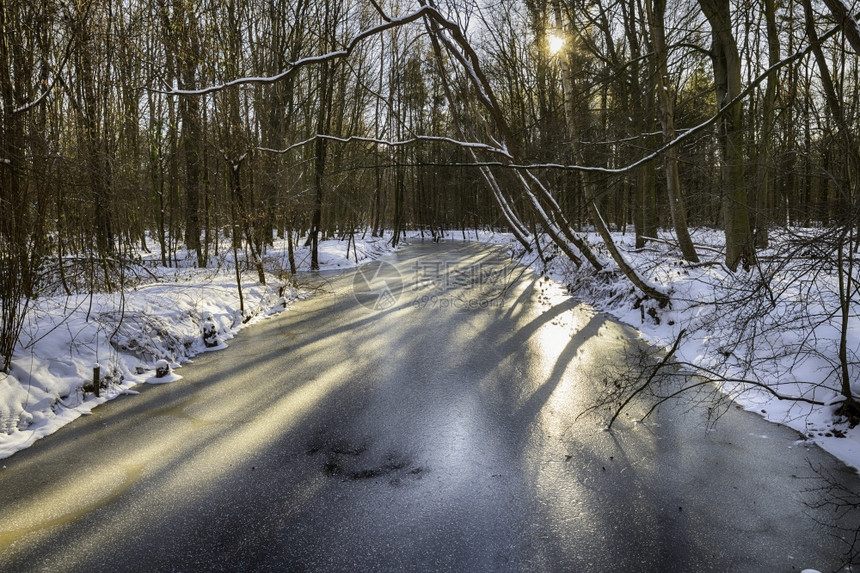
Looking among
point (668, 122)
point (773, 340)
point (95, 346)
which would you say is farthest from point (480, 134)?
point (95, 346)

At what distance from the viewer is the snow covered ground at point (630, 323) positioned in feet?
15.9

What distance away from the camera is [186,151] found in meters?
19.2

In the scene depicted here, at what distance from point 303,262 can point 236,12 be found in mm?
10358

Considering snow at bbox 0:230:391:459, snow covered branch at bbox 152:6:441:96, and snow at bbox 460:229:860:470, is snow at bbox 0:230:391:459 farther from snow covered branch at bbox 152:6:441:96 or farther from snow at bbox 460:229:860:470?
snow at bbox 460:229:860:470

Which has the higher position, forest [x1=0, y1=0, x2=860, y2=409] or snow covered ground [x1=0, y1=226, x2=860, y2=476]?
forest [x1=0, y1=0, x2=860, y2=409]

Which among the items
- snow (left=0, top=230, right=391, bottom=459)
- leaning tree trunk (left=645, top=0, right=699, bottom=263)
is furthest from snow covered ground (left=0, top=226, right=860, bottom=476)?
leaning tree trunk (left=645, top=0, right=699, bottom=263)

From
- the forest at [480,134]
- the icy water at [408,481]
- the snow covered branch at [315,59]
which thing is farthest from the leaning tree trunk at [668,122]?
the snow covered branch at [315,59]

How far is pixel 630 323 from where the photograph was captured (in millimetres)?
10344

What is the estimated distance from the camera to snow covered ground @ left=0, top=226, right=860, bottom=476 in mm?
4844

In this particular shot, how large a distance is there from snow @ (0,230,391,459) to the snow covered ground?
0.6 inches

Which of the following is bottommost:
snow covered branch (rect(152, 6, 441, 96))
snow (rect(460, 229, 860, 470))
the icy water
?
the icy water

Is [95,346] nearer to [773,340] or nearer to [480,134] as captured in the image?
[773,340]

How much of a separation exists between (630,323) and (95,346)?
935 cm

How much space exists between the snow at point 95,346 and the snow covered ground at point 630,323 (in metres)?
0.01
